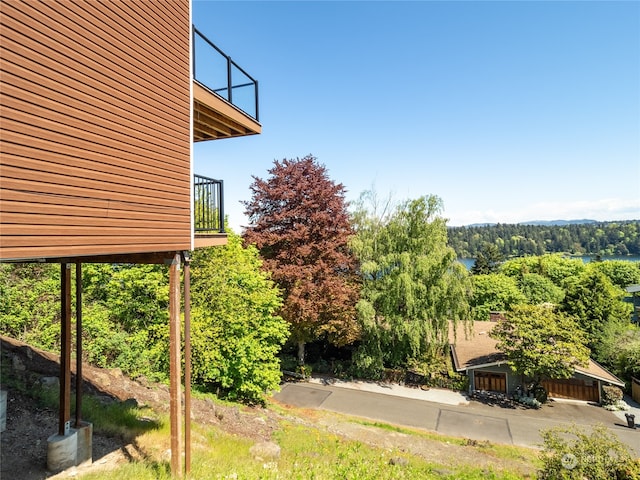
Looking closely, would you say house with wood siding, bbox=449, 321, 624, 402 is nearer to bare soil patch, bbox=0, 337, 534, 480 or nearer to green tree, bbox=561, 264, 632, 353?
green tree, bbox=561, 264, 632, 353

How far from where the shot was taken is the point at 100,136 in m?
4.18

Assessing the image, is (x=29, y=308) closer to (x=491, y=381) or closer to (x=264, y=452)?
(x=264, y=452)

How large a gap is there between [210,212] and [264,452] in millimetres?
5455

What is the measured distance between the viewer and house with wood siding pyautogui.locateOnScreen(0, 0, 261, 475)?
336 cm

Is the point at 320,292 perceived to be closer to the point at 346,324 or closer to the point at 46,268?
the point at 346,324

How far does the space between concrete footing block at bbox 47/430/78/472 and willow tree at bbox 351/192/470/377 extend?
13869mm

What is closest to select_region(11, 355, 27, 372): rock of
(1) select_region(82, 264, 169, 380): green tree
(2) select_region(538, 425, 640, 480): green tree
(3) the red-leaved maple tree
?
(1) select_region(82, 264, 169, 380): green tree

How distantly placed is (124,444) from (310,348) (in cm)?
1606

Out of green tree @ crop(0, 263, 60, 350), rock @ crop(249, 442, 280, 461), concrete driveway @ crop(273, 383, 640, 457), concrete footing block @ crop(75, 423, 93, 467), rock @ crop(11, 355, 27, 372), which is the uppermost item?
green tree @ crop(0, 263, 60, 350)

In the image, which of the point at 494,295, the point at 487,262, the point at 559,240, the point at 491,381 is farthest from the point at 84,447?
the point at 559,240

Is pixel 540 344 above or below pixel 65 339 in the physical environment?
below

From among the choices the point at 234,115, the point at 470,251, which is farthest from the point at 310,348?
the point at 470,251

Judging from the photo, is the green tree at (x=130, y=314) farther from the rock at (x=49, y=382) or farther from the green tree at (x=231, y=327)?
the rock at (x=49, y=382)

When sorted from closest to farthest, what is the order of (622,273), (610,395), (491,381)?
1. (610,395)
2. (491,381)
3. (622,273)
